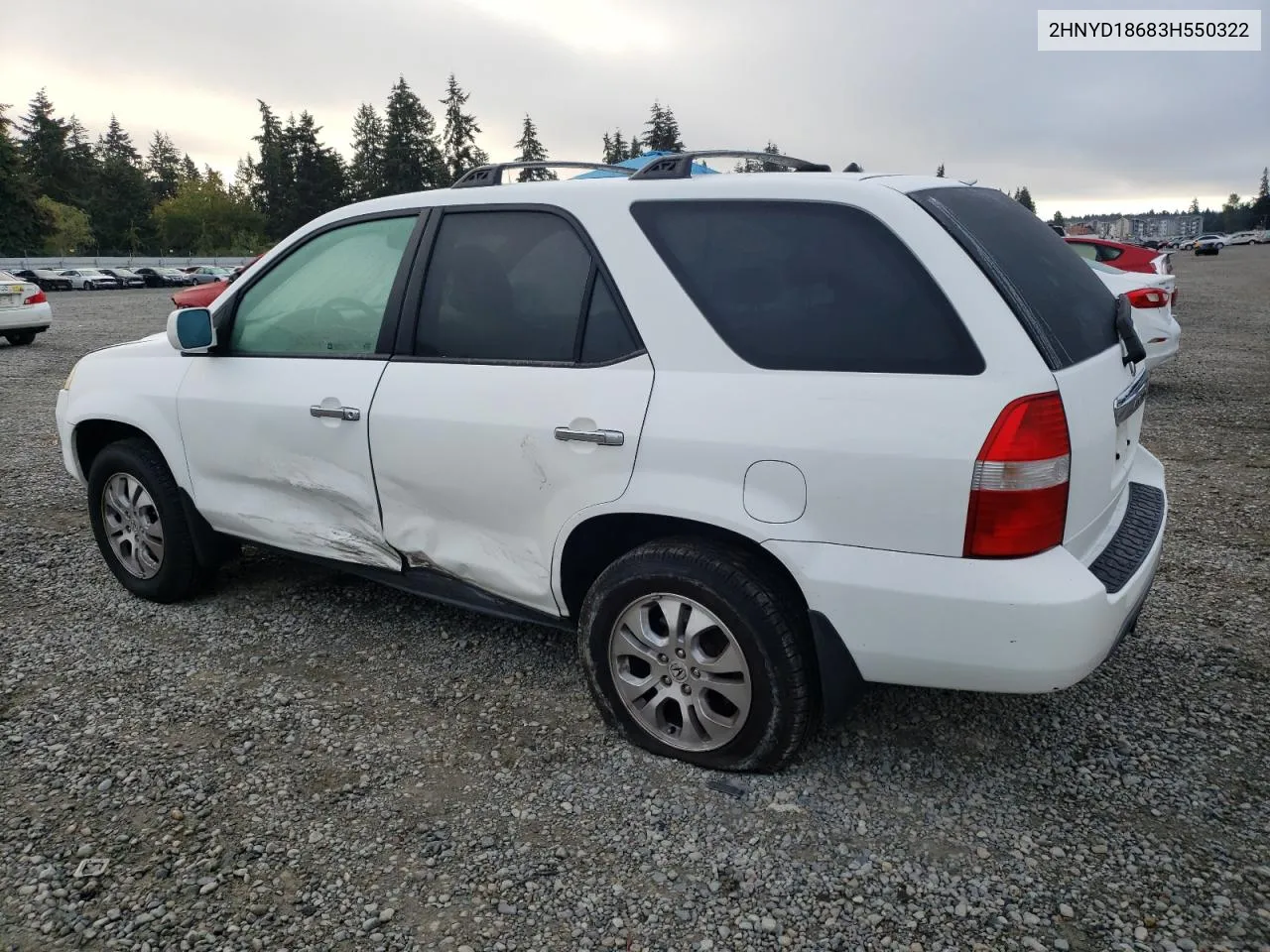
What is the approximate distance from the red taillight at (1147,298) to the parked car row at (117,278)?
42.8m

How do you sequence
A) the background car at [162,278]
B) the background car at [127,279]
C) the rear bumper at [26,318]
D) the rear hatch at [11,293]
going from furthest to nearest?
the background car at [162,278] < the background car at [127,279] < the rear bumper at [26,318] < the rear hatch at [11,293]

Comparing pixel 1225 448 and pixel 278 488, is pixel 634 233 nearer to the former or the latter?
pixel 278 488

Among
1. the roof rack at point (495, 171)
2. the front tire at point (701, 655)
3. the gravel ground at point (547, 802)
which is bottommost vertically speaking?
the gravel ground at point (547, 802)

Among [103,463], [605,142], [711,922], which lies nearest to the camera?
[711,922]

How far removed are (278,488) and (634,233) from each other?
73.0 inches

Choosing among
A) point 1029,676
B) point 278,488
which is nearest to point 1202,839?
point 1029,676

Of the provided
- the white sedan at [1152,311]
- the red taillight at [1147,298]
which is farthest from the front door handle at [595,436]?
the red taillight at [1147,298]

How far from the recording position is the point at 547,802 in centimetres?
283

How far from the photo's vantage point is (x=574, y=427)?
9.46 feet

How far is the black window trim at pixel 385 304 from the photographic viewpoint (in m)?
3.44

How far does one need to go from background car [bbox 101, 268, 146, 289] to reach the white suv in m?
53.4

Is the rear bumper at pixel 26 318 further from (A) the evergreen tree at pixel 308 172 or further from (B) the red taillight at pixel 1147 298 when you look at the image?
(A) the evergreen tree at pixel 308 172

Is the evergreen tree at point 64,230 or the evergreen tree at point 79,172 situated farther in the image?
the evergreen tree at point 79,172

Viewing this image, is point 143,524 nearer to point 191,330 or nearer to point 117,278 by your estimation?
point 191,330
